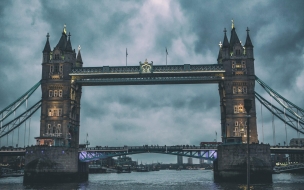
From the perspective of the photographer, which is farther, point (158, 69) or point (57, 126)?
point (158, 69)

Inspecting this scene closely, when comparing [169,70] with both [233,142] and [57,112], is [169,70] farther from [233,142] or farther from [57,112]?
[57,112]

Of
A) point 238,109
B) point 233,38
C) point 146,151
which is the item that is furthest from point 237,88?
point 146,151

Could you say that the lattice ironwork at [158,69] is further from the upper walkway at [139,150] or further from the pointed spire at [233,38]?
the upper walkway at [139,150]

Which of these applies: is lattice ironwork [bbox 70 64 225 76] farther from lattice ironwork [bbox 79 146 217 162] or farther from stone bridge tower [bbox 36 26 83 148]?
lattice ironwork [bbox 79 146 217 162]

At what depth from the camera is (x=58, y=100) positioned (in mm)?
92750

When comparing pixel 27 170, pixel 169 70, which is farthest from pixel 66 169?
pixel 169 70

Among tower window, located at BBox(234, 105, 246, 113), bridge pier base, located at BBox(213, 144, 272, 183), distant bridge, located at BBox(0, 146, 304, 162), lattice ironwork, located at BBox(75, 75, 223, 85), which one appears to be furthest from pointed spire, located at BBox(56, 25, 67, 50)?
bridge pier base, located at BBox(213, 144, 272, 183)

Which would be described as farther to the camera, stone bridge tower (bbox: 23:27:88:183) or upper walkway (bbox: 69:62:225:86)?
upper walkway (bbox: 69:62:225:86)

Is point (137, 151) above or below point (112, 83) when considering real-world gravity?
below

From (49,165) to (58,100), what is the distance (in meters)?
16.7

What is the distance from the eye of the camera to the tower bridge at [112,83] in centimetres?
8594

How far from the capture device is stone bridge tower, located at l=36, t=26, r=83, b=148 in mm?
91137

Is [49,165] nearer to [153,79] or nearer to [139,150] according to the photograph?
[139,150]

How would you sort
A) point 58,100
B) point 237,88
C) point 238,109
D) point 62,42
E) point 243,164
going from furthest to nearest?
point 62,42 < point 58,100 < point 237,88 < point 238,109 < point 243,164
